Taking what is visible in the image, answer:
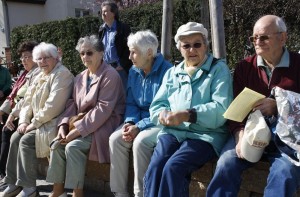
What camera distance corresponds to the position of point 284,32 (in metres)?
3.27

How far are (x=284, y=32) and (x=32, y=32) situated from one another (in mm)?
13587

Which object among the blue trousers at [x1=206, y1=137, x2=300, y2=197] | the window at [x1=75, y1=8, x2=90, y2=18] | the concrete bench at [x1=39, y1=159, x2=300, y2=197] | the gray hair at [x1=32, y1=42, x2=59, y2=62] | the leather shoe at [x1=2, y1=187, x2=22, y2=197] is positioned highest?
the window at [x1=75, y1=8, x2=90, y2=18]

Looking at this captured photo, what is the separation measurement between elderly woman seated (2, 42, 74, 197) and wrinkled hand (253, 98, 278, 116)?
7.39 feet

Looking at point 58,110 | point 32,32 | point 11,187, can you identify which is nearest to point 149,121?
point 58,110

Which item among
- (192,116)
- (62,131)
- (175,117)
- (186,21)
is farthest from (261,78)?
(186,21)

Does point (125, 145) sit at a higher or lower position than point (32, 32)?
lower

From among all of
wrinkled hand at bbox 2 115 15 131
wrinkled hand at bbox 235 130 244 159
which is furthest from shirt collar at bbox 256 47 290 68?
wrinkled hand at bbox 2 115 15 131

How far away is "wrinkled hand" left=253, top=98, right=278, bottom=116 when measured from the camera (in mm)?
3072

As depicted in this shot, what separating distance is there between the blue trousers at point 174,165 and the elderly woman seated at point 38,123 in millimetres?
1494

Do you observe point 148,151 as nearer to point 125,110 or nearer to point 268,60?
point 125,110

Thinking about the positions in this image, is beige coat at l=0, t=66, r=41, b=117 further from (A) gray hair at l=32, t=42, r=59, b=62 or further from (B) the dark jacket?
(B) the dark jacket

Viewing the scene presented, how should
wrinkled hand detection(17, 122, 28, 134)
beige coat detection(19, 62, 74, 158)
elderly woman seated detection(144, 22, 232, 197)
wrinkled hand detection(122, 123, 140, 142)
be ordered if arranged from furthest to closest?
wrinkled hand detection(17, 122, 28, 134) < beige coat detection(19, 62, 74, 158) < wrinkled hand detection(122, 123, 140, 142) < elderly woman seated detection(144, 22, 232, 197)

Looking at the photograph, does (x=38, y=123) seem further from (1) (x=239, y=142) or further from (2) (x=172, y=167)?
(1) (x=239, y=142)

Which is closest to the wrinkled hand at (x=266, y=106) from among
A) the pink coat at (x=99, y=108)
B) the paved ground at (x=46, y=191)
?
the pink coat at (x=99, y=108)
